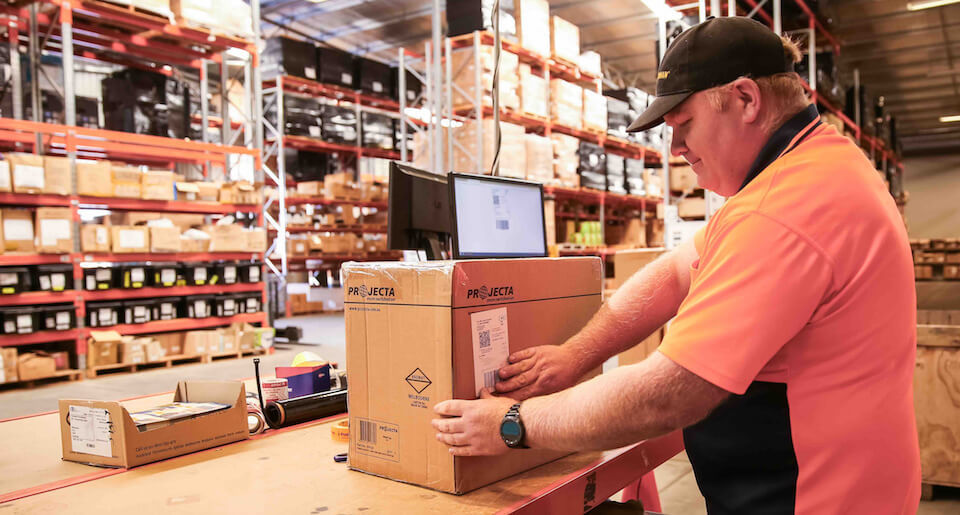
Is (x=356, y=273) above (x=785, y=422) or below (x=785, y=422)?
above

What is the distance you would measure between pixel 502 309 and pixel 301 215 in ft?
39.0

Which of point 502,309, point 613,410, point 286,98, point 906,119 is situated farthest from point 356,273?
point 906,119

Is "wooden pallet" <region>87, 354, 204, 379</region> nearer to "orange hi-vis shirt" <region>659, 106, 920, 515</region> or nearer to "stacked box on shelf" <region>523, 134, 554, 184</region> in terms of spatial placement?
"stacked box on shelf" <region>523, 134, 554, 184</region>

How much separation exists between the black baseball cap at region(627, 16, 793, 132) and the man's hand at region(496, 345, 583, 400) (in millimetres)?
585

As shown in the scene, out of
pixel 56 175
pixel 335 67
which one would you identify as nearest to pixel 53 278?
pixel 56 175

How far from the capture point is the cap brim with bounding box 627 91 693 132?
127cm

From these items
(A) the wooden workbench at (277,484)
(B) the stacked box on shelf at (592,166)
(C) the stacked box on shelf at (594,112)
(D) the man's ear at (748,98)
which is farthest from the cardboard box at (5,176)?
(C) the stacked box on shelf at (594,112)

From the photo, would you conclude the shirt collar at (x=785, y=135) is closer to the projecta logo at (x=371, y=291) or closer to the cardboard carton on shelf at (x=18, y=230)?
the projecta logo at (x=371, y=291)

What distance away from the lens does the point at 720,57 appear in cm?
122

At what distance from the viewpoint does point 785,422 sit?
1.14 metres

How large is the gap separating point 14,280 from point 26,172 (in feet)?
3.18

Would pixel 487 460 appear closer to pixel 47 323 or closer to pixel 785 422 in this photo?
pixel 785 422

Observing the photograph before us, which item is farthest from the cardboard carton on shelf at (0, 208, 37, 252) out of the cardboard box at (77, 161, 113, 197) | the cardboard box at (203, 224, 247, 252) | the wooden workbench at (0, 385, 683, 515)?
the wooden workbench at (0, 385, 683, 515)

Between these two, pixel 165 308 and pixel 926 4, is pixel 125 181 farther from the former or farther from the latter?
pixel 926 4
